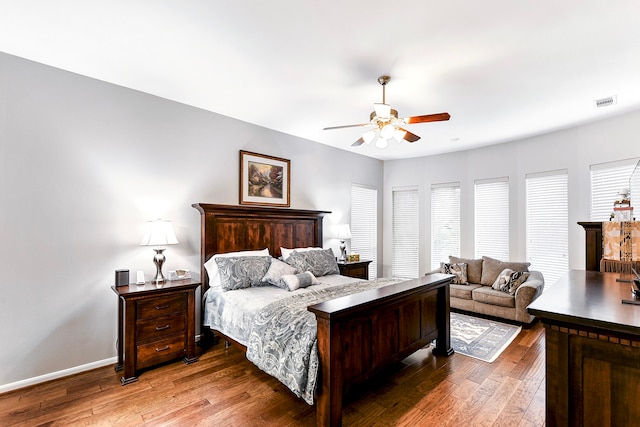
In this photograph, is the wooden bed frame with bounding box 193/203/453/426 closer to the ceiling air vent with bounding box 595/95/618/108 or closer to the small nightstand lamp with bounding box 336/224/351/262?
the small nightstand lamp with bounding box 336/224/351/262

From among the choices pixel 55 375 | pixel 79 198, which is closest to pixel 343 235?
pixel 79 198

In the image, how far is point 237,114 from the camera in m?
4.01

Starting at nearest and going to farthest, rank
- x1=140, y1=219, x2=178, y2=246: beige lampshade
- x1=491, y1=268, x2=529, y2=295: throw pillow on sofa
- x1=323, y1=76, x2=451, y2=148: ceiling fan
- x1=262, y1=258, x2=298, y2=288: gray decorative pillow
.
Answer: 1. x1=323, y1=76, x2=451, y2=148: ceiling fan
2. x1=140, y1=219, x2=178, y2=246: beige lampshade
3. x1=262, y1=258, x2=298, y2=288: gray decorative pillow
4. x1=491, y1=268, x2=529, y2=295: throw pillow on sofa

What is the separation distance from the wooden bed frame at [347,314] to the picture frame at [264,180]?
0.25 meters

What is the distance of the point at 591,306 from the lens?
148 cm

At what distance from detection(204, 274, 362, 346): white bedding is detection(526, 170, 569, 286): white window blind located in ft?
11.0

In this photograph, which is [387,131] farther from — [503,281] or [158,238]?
[503,281]

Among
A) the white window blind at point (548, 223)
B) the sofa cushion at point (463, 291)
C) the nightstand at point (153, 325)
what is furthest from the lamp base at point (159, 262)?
the white window blind at point (548, 223)

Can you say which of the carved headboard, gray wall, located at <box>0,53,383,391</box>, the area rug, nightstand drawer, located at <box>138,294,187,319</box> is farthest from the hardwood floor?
the carved headboard

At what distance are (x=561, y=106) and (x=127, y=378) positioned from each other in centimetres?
561

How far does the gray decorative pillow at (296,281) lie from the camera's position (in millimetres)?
3316

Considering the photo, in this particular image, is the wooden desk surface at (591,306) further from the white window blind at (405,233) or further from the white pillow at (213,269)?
the white window blind at (405,233)

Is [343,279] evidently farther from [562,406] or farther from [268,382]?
[562,406]

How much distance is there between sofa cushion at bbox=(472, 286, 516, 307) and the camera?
13.9 ft
